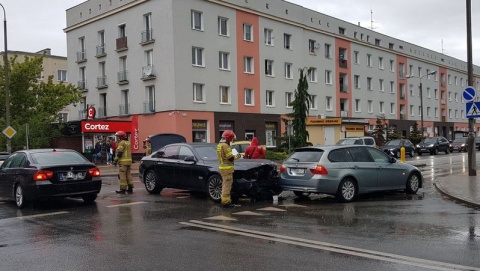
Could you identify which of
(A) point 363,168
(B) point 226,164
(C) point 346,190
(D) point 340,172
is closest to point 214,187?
(B) point 226,164

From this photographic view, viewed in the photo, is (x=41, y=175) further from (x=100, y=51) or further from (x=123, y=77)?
(x=100, y=51)

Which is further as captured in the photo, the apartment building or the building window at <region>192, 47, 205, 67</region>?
the building window at <region>192, 47, 205, 67</region>

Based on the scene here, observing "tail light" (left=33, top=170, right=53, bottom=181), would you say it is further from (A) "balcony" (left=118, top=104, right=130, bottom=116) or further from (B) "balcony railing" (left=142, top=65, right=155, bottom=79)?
(A) "balcony" (left=118, top=104, right=130, bottom=116)

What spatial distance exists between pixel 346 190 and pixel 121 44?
3336 centimetres

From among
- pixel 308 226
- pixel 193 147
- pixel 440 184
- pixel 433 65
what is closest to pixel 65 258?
pixel 308 226

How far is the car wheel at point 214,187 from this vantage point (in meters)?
12.1

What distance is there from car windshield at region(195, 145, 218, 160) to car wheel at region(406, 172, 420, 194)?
17.3 ft

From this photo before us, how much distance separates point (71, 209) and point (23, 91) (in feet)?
98.6

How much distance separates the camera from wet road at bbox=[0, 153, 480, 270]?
6.24m

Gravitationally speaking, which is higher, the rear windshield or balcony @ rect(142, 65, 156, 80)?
balcony @ rect(142, 65, 156, 80)

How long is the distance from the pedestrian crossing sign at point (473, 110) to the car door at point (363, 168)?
6.05 metres

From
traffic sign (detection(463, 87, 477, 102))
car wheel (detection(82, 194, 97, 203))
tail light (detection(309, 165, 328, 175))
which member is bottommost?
car wheel (detection(82, 194, 97, 203))

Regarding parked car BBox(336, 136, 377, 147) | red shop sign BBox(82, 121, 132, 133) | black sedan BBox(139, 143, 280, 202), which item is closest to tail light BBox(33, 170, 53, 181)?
black sedan BBox(139, 143, 280, 202)

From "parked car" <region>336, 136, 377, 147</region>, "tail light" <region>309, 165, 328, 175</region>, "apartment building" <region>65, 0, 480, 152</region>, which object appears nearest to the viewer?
"tail light" <region>309, 165, 328, 175</region>
